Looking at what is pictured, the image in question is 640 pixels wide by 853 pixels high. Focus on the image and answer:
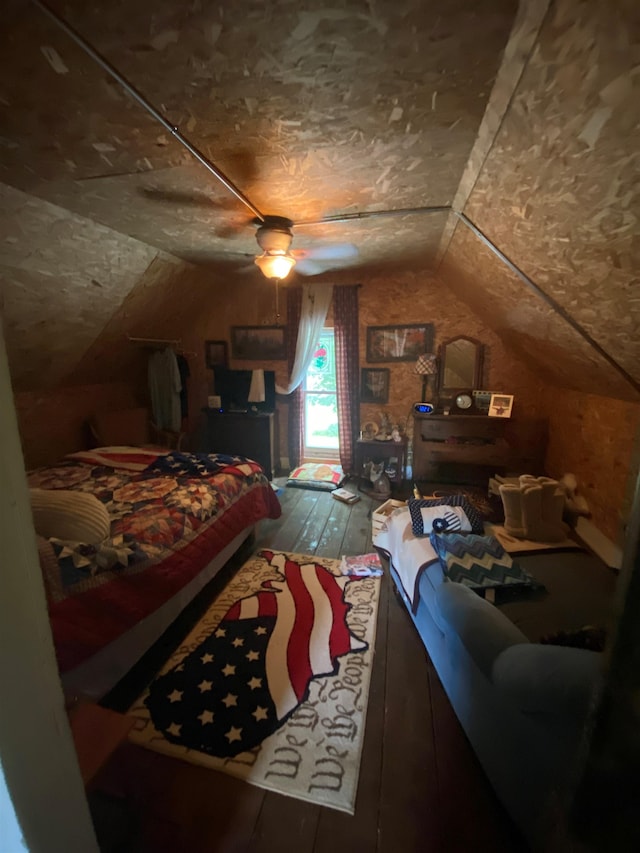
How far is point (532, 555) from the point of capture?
197cm

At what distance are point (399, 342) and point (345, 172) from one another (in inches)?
99.2

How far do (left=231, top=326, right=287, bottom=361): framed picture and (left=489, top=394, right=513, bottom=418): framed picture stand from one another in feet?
8.12

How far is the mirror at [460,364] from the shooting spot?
154 inches

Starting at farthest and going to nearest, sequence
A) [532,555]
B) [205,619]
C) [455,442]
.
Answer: [455,442]
[205,619]
[532,555]

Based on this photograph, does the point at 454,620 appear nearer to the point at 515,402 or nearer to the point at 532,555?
the point at 532,555

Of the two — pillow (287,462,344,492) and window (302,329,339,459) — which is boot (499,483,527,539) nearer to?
pillow (287,462,344,492)

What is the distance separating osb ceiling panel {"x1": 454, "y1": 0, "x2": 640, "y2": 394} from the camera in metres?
0.82

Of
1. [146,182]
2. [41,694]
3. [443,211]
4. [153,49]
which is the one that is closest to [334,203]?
[443,211]

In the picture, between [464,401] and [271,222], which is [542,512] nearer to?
[464,401]

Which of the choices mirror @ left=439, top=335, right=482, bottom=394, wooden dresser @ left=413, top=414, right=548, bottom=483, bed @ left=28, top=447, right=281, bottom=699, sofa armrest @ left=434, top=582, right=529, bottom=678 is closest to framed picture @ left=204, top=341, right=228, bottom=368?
bed @ left=28, top=447, right=281, bottom=699

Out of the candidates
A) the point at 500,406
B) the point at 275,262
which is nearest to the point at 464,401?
the point at 500,406

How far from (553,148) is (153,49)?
1.25 m

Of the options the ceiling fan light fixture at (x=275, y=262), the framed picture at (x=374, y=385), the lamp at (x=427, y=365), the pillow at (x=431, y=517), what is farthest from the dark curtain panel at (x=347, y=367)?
the pillow at (x=431, y=517)

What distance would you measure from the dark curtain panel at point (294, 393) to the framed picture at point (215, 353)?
2.94 ft
